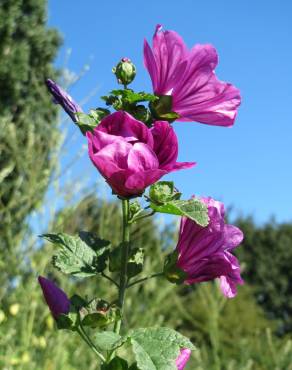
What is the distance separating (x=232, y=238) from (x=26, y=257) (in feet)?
8.46

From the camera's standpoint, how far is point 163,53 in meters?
1.40

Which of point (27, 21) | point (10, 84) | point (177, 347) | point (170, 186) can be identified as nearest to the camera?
point (177, 347)

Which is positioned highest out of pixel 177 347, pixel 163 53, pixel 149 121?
pixel 163 53

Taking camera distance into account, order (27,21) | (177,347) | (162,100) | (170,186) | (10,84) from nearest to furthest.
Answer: (177,347), (170,186), (162,100), (10,84), (27,21)

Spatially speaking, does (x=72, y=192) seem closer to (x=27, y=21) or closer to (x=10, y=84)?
→ (x=10, y=84)

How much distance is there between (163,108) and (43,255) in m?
2.38

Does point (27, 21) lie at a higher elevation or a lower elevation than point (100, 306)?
higher

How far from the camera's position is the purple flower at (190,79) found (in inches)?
55.1

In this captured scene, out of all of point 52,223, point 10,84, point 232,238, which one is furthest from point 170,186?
point 10,84

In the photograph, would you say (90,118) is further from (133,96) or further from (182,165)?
(182,165)

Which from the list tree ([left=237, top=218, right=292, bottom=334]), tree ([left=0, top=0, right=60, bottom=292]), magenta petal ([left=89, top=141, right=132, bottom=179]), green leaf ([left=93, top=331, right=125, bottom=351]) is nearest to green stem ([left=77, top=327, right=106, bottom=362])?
green leaf ([left=93, top=331, right=125, bottom=351])

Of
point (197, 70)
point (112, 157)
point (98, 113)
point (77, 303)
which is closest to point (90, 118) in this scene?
point (98, 113)

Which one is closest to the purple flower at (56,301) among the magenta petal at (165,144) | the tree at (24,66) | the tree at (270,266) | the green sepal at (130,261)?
the green sepal at (130,261)

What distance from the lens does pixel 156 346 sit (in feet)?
3.89
